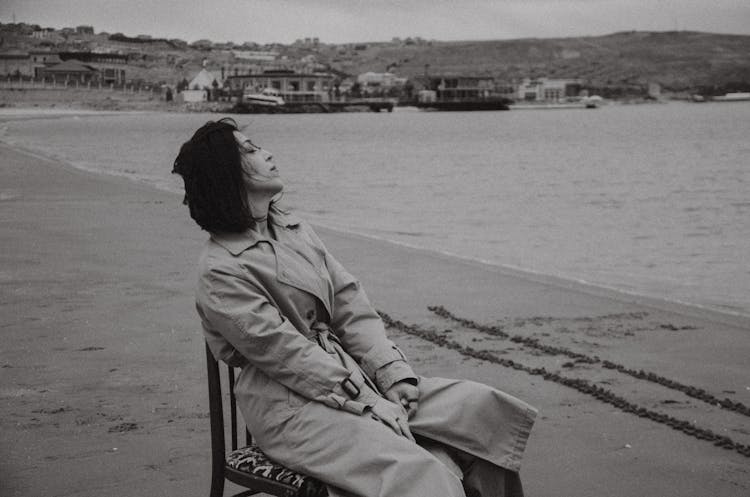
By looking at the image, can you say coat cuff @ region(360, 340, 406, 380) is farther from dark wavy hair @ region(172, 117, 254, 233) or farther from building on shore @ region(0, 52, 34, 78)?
building on shore @ region(0, 52, 34, 78)

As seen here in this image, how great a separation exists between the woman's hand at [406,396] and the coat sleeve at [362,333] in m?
0.03

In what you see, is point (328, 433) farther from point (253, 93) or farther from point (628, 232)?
point (253, 93)

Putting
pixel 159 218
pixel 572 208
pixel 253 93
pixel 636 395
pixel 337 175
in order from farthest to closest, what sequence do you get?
1. pixel 253 93
2. pixel 337 175
3. pixel 572 208
4. pixel 159 218
5. pixel 636 395

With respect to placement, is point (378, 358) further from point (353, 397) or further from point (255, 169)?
point (255, 169)

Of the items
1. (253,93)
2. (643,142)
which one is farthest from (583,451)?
(253,93)

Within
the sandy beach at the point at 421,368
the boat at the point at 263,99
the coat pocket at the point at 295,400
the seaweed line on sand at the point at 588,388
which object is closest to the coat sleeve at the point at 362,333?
the coat pocket at the point at 295,400

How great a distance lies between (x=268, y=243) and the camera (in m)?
3.14

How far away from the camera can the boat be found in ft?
567

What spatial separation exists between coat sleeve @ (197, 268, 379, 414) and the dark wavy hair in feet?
0.63

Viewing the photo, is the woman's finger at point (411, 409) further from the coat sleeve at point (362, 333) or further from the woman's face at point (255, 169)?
the woman's face at point (255, 169)

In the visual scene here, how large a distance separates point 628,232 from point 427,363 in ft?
54.8

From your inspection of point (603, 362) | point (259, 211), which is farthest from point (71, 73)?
point (259, 211)

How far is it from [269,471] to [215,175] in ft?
3.03

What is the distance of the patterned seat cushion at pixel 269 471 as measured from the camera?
2.89m
